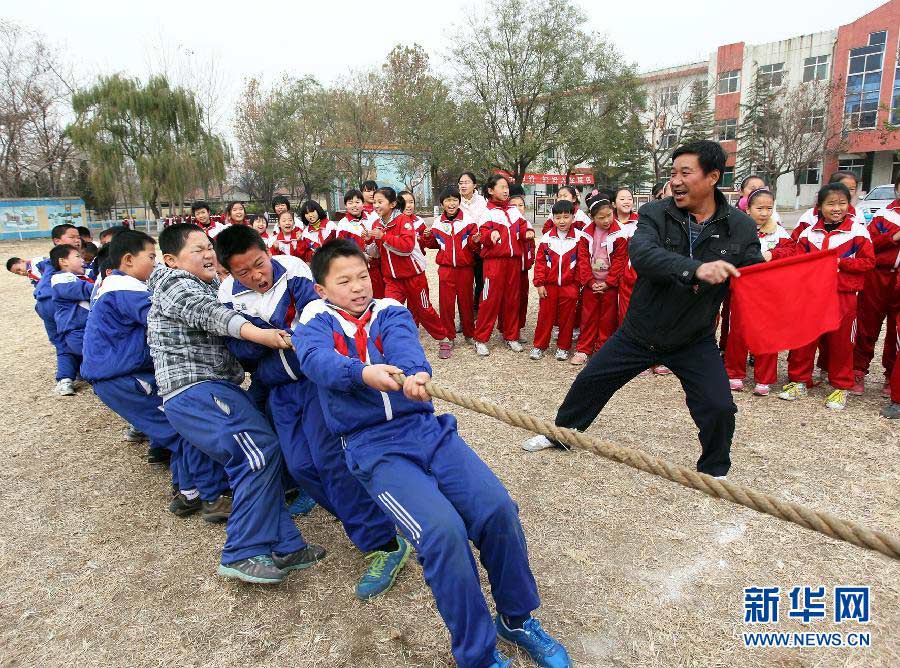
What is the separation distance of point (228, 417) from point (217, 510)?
80 cm

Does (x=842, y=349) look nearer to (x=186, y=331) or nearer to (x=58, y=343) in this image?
(x=186, y=331)

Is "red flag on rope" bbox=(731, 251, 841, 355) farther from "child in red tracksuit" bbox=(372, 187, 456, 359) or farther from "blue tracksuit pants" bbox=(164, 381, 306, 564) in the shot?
"child in red tracksuit" bbox=(372, 187, 456, 359)

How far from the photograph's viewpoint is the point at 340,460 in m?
2.56

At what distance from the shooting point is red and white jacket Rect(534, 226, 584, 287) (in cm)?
568

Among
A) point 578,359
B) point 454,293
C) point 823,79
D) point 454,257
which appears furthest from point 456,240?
point 823,79

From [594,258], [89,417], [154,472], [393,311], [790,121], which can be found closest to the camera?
[393,311]

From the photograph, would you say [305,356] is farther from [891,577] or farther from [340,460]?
[891,577]

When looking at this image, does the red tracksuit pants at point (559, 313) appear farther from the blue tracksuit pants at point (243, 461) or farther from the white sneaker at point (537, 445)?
the blue tracksuit pants at point (243, 461)

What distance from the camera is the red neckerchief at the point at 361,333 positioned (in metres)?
2.34

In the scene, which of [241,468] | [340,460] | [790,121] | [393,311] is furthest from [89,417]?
[790,121]

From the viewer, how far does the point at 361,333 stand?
237 centimetres

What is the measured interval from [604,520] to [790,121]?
33217 millimetres

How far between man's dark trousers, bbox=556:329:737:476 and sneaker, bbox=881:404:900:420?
203 centimetres

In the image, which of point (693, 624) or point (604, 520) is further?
point (604, 520)
